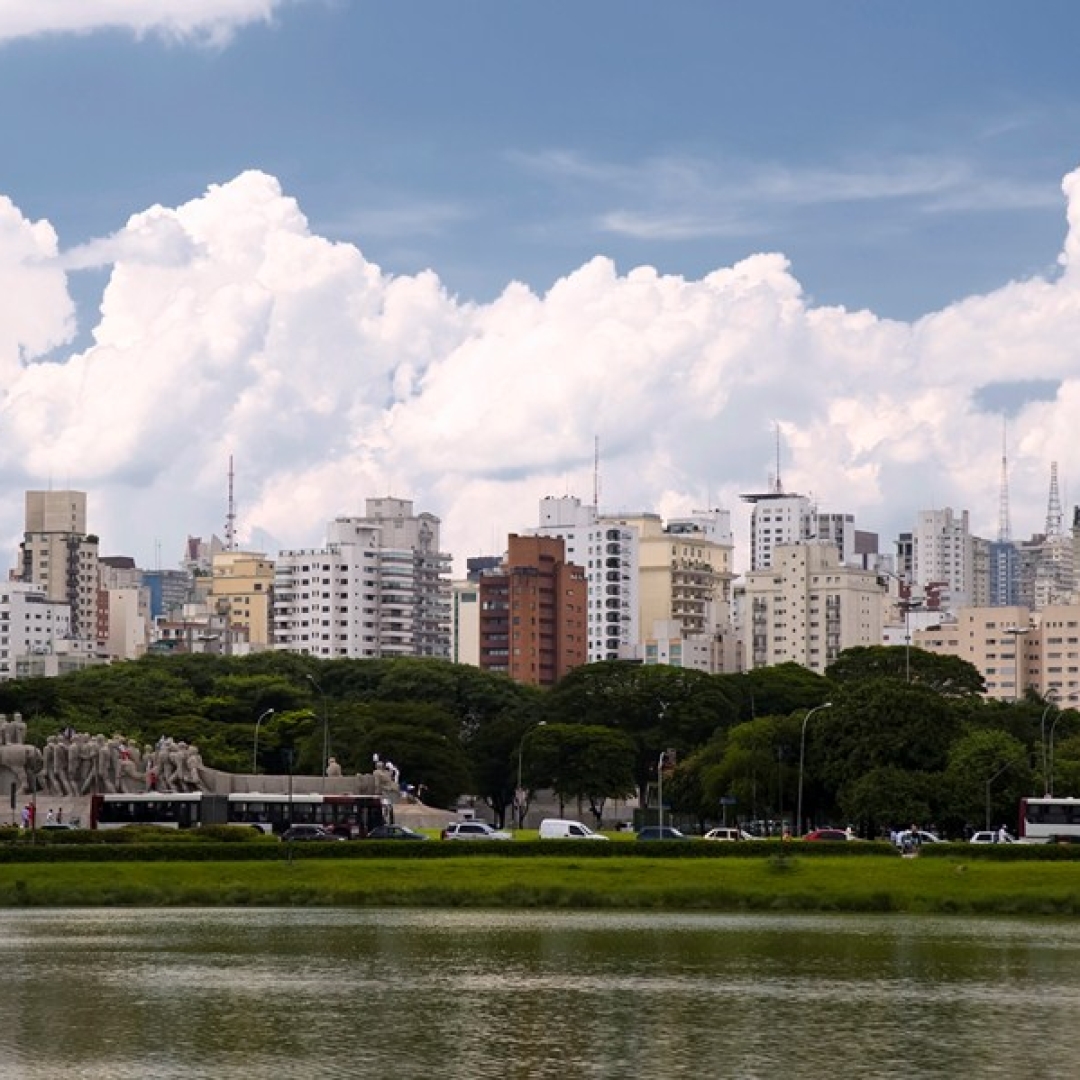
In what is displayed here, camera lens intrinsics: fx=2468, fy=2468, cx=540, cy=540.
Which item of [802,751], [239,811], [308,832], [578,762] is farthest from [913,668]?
[308,832]

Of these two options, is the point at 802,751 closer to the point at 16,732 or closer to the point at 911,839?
the point at 911,839

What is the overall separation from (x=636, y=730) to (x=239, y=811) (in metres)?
65.9

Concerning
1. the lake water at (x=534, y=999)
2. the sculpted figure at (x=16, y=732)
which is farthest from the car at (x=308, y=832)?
the lake water at (x=534, y=999)

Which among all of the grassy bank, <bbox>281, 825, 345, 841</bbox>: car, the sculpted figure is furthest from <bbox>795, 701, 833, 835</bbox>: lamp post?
the sculpted figure

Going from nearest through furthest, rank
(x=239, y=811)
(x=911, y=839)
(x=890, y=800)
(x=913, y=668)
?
(x=911, y=839)
(x=239, y=811)
(x=890, y=800)
(x=913, y=668)

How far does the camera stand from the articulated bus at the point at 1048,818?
103250 mm

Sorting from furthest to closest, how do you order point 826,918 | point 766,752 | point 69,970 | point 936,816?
1. point 766,752
2. point 936,816
3. point 826,918
4. point 69,970

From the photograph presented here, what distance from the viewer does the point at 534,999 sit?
159 feet

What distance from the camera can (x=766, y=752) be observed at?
128m

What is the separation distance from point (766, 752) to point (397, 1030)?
3361 inches

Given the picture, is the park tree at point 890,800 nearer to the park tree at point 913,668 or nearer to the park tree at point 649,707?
the park tree at point 649,707

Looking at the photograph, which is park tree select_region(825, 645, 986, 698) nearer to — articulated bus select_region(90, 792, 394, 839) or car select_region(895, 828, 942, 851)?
car select_region(895, 828, 942, 851)

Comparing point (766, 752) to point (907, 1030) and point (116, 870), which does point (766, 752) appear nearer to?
point (116, 870)

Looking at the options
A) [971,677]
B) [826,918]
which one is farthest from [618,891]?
[971,677]
